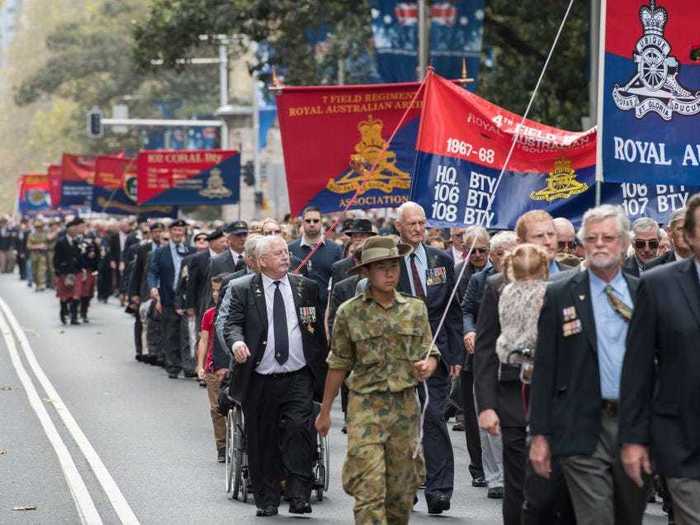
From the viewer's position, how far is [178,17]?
31562 mm

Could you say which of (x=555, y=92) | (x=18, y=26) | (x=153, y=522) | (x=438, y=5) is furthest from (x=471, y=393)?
(x=18, y=26)

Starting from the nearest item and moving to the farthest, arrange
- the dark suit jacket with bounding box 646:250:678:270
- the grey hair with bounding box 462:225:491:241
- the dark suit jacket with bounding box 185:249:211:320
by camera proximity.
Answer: the dark suit jacket with bounding box 646:250:678:270, the grey hair with bounding box 462:225:491:241, the dark suit jacket with bounding box 185:249:211:320

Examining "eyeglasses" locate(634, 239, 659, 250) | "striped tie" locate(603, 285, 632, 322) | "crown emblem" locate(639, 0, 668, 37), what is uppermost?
"crown emblem" locate(639, 0, 668, 37)

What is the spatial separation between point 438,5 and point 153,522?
53.0 ft

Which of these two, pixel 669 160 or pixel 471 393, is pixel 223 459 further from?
pixel 669 160

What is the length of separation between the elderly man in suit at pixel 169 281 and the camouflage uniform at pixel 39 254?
25.9m

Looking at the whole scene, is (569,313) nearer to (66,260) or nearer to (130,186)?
(66,260)

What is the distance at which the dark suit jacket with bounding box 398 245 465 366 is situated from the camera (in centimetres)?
1192

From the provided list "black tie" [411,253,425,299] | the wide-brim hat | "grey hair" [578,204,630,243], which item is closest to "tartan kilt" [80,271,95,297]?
"black tie" [411,253,425,299]

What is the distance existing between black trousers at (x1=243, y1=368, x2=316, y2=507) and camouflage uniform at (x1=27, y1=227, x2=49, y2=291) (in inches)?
1486

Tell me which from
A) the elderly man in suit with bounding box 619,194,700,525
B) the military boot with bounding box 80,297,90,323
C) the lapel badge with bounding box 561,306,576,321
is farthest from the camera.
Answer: the military boot with bounding box 80,297,90,323

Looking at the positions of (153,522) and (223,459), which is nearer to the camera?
(153,522)

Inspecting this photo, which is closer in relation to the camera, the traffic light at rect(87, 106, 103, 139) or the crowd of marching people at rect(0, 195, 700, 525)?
the crowd of marching people at rect(0, 195, 700, 525)

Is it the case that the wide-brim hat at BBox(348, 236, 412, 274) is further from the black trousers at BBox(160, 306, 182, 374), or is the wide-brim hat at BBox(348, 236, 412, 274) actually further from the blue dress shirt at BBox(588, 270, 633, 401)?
the black trousers at BBox(160, 306, 182, 374)
